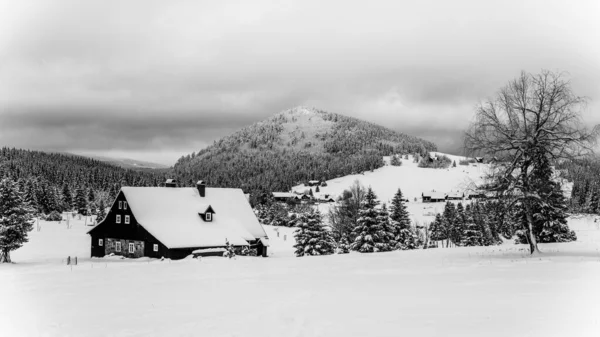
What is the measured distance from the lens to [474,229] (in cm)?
6444

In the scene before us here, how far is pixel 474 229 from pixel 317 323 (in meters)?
59.3

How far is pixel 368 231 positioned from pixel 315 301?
33097mm

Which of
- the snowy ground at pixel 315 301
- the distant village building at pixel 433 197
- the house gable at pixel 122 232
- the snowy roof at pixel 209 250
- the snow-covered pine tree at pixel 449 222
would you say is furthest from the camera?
the distant village building at pixel 433 197

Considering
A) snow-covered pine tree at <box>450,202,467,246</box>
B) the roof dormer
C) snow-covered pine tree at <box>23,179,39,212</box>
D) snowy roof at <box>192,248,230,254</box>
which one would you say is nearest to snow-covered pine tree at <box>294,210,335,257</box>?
snowy roof at <box>192,248,230,254</box>

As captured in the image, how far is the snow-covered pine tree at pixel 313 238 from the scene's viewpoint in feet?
155

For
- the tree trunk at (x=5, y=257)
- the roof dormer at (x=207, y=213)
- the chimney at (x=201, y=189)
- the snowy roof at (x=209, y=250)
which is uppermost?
the chimney at (x=201, y=189)

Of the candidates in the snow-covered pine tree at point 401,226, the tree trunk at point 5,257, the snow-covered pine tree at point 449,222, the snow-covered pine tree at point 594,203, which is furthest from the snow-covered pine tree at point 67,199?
the snow-covered pine tree at point 594,203

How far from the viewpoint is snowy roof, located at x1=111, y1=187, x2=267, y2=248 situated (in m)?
45.6

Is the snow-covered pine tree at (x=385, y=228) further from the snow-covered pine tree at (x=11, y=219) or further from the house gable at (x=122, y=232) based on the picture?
the snow-covered pine tree at (x=11, y=219)

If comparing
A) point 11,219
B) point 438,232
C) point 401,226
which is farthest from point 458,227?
point 11,219

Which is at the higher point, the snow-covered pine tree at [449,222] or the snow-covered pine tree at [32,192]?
the snow-covered pine tree at [32,192]

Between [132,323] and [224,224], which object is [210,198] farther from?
[132,323]

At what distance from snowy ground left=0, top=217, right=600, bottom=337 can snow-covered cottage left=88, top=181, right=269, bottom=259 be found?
23.2 meters

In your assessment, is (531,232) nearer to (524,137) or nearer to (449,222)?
(524,137)
